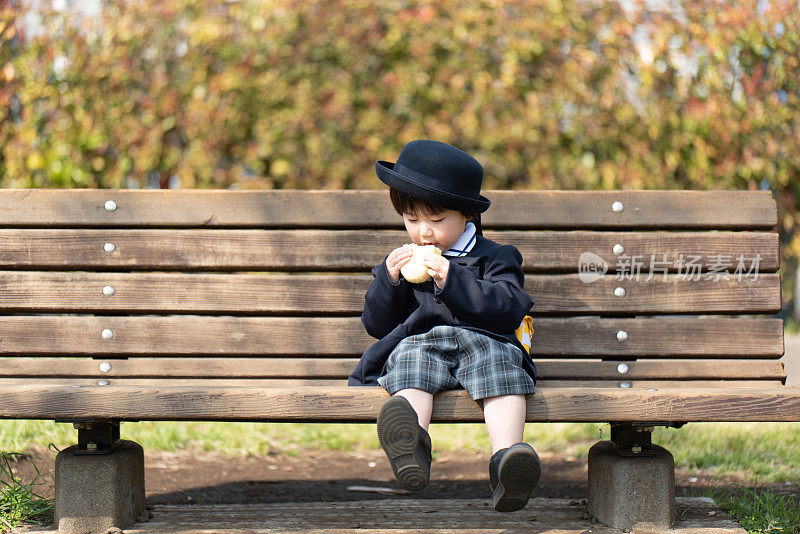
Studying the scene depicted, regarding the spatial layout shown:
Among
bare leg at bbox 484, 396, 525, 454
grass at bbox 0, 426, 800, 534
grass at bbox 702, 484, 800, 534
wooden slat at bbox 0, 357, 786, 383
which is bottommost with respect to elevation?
grass at bbox 702, 484, 800, 534

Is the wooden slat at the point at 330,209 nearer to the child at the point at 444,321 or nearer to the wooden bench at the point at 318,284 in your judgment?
the wooden bench at the point at 318,284

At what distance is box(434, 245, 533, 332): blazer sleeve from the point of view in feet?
8.33

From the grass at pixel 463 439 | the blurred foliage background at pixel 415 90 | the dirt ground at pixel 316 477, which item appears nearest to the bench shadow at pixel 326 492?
the dirt ground at pixel 316 477

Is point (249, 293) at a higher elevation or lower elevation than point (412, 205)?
lower

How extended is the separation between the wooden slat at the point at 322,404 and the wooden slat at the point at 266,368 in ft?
2.14

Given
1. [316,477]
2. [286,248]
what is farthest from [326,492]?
[286,248]

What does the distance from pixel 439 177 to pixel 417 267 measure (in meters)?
0.28

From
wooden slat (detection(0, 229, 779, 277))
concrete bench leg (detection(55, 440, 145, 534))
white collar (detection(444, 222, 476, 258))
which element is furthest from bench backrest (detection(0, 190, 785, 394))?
concrete bench leg (detection(55, 440, 145, 534))

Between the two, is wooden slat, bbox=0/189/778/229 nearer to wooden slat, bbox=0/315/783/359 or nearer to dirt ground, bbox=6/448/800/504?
wooden slat, bbox=0/315/783/359

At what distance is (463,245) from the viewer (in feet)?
9.06

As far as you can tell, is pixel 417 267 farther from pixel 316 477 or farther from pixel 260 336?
pixel 316 477

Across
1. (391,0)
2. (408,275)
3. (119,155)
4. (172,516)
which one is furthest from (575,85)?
(172,516)

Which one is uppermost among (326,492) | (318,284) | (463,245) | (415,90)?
(415,90)

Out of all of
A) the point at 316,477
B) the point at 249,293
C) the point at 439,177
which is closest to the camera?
the point at 439,177
